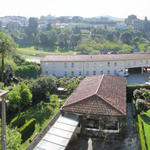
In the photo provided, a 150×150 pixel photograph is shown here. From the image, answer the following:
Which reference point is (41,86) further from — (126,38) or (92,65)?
(126,38)

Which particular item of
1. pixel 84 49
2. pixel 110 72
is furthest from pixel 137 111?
pixel 84 49

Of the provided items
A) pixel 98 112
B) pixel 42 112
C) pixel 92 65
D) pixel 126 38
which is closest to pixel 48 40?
pixel 126 38

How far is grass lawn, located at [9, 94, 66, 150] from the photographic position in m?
24.2

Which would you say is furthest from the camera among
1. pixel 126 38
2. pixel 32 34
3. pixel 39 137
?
pixel 32 34

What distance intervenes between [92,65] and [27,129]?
91.3 ft

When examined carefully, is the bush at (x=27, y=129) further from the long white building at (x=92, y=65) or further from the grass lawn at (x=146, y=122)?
the long white building at (x=92, y=65)

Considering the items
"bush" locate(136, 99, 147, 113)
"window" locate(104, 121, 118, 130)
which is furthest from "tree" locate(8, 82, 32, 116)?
"bush" locate(136, 99, 147, 113)

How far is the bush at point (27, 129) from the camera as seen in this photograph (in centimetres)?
2062

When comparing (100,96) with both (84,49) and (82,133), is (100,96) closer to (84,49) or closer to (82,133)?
(82,133)

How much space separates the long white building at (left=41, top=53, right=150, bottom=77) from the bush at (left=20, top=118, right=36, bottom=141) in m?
25.5

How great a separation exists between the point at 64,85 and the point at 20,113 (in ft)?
36.2

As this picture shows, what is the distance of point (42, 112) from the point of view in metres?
27.2

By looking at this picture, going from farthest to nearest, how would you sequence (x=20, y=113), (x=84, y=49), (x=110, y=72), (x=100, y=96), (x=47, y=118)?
1. (x=84, y=49)
2. (x=110, y=72)
3. (x=20, y=113)
4. (x=47, y=118)
5. (x=100, y=96)

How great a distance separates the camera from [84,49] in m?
89.7
